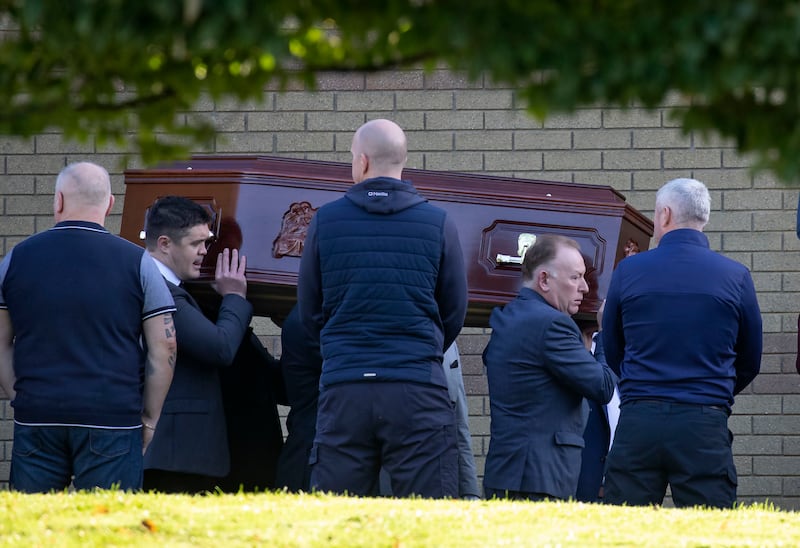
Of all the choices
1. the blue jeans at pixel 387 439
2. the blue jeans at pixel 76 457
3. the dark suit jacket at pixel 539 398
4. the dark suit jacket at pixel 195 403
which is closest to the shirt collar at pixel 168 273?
the dark suit jacket at pixel 195 403

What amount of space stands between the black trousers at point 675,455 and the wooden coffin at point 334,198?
99 cm

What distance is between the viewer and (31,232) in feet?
25.3

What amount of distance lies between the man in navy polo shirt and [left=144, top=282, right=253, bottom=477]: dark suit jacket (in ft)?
4.95

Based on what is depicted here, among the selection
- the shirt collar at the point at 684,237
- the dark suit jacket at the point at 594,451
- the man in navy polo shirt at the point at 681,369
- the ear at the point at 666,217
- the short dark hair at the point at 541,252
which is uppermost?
the ear at the point at 666,217

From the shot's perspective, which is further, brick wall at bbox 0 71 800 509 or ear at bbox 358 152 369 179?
brick wall at bbox 0 71 800 509

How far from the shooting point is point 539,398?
191 inches

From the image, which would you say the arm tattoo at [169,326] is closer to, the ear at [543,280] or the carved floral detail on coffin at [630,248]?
the ear at [543,280]

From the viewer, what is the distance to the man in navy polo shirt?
4.63 metres

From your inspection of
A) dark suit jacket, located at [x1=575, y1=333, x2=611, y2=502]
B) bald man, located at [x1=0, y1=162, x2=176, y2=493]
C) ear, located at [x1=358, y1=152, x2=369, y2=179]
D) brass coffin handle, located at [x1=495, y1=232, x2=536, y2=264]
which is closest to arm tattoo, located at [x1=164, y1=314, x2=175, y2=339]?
bald man, located at [x1=0, y1=162, x2=176, y2=493]

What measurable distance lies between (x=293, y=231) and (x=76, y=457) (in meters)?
1.49

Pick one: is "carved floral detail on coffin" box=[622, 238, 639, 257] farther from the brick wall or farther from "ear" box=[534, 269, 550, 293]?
the brick wall

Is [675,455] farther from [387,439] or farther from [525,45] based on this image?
[525,45]

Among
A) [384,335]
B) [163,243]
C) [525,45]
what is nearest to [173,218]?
[163,243]

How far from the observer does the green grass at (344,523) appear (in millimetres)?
3465
